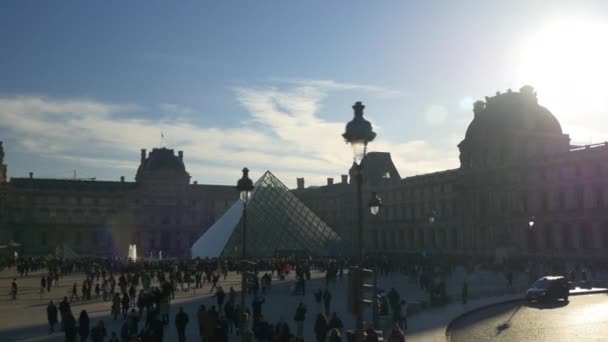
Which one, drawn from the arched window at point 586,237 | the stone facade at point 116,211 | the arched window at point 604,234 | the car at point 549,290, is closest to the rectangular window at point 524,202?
the arched window at point 586,237

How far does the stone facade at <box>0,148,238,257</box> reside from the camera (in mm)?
77750

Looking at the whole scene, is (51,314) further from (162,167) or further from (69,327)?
(162,167)

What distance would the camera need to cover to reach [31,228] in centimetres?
7738

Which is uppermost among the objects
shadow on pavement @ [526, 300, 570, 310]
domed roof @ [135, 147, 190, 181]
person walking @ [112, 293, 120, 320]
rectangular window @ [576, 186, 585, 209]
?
domed roof @ [135, 147, 190, 181]

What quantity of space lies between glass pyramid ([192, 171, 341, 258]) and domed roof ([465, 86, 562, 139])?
58.7ft

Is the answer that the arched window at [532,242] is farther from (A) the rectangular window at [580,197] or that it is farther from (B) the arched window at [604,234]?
(B) the arched window at [604,234]

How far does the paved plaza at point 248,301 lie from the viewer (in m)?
17.8

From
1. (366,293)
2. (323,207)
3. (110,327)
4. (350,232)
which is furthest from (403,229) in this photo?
(366,293)

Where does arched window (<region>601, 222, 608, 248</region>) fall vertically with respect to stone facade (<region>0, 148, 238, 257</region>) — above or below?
below

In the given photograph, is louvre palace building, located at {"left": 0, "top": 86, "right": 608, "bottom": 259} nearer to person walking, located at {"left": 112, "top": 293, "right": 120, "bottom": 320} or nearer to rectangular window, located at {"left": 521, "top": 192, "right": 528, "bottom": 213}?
rectangular window, located at {"left": 521, "top": 192, "right": 528, "bottom": 213}

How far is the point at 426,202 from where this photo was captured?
64.9 m

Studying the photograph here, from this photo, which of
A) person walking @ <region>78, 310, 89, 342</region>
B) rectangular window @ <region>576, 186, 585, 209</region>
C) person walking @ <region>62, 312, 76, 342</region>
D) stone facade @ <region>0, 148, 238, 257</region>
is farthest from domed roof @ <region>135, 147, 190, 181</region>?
person walking @ <region>62, 312, 76, 342</region>

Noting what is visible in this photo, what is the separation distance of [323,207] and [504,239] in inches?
1328

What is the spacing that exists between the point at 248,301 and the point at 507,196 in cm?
3515
